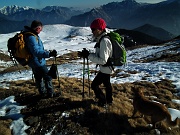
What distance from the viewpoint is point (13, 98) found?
31.7 feet

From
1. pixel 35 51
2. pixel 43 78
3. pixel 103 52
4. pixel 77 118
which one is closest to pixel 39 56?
pixel 35 51

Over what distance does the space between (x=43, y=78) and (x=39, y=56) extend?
1207mm

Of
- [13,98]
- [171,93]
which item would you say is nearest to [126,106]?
[171,93]

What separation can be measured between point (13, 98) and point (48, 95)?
1813 millimetres

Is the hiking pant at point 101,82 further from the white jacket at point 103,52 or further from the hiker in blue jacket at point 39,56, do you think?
the hiker in blue jacket at point 39,56

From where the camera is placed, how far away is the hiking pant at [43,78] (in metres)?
8.45

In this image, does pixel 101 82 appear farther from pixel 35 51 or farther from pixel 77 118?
pixel 35 51

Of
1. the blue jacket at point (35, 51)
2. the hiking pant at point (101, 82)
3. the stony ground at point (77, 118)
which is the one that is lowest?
the stony ground at point (77, 118)

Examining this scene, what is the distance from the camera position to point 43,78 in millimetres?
8711

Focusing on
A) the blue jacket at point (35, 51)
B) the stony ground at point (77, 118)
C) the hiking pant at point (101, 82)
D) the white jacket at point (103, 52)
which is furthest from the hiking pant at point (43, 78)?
the white jacket at point (103, 52)

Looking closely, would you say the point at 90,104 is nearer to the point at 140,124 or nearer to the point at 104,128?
the point at 104,128

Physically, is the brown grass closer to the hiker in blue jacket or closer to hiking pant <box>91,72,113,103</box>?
hiking pant <box>91,72,113,103</box>

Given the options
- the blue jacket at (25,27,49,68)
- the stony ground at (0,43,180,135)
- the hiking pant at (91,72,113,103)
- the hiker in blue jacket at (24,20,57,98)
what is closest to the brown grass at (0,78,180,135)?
the stony ground at (0,43,180,135)

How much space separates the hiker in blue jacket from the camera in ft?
25.5
